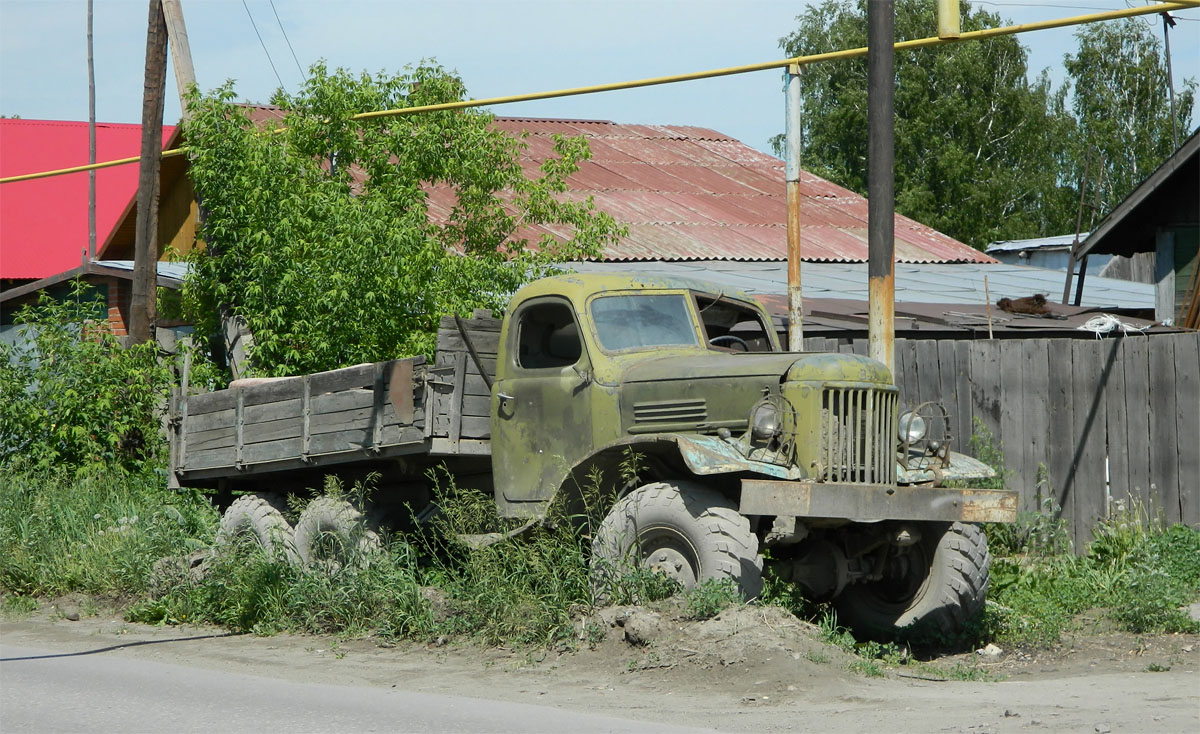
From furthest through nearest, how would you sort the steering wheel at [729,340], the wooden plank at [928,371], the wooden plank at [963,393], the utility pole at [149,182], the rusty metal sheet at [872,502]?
1. the utility pole at [149,182]
2. the wooden plank at [928,371]
3. the wooden plank at [963,393]
4. the steering wheel at [729,340]
5. the rusty metal sheet at [872,502]

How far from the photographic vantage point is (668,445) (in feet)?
26.6

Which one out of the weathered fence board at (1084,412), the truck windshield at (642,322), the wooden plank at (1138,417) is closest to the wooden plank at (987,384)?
the weathered fence board at (1084,412)

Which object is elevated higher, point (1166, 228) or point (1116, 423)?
point (1166, 228)

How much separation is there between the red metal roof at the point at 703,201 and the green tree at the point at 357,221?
17.2 ft

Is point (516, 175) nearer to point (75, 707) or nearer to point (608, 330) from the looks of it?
point (608, 330)

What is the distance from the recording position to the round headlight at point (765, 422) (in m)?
7.72

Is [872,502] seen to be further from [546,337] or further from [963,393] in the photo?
[963,393]

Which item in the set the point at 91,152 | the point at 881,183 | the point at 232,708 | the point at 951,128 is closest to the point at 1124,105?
the point at 951,128

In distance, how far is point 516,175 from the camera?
13758 mm

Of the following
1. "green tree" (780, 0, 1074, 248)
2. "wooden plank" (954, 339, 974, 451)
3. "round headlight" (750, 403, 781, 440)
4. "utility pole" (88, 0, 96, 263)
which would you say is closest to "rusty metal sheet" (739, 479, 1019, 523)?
"round headlight" (750, 403, 781, 440)

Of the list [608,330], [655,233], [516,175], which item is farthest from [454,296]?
[655,233]

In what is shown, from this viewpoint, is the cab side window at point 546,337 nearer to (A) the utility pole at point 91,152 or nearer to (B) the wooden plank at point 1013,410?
(B) the wooden plank at point 1013,410

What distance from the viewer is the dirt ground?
609 centimetres

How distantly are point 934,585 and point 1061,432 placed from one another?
124 inches
